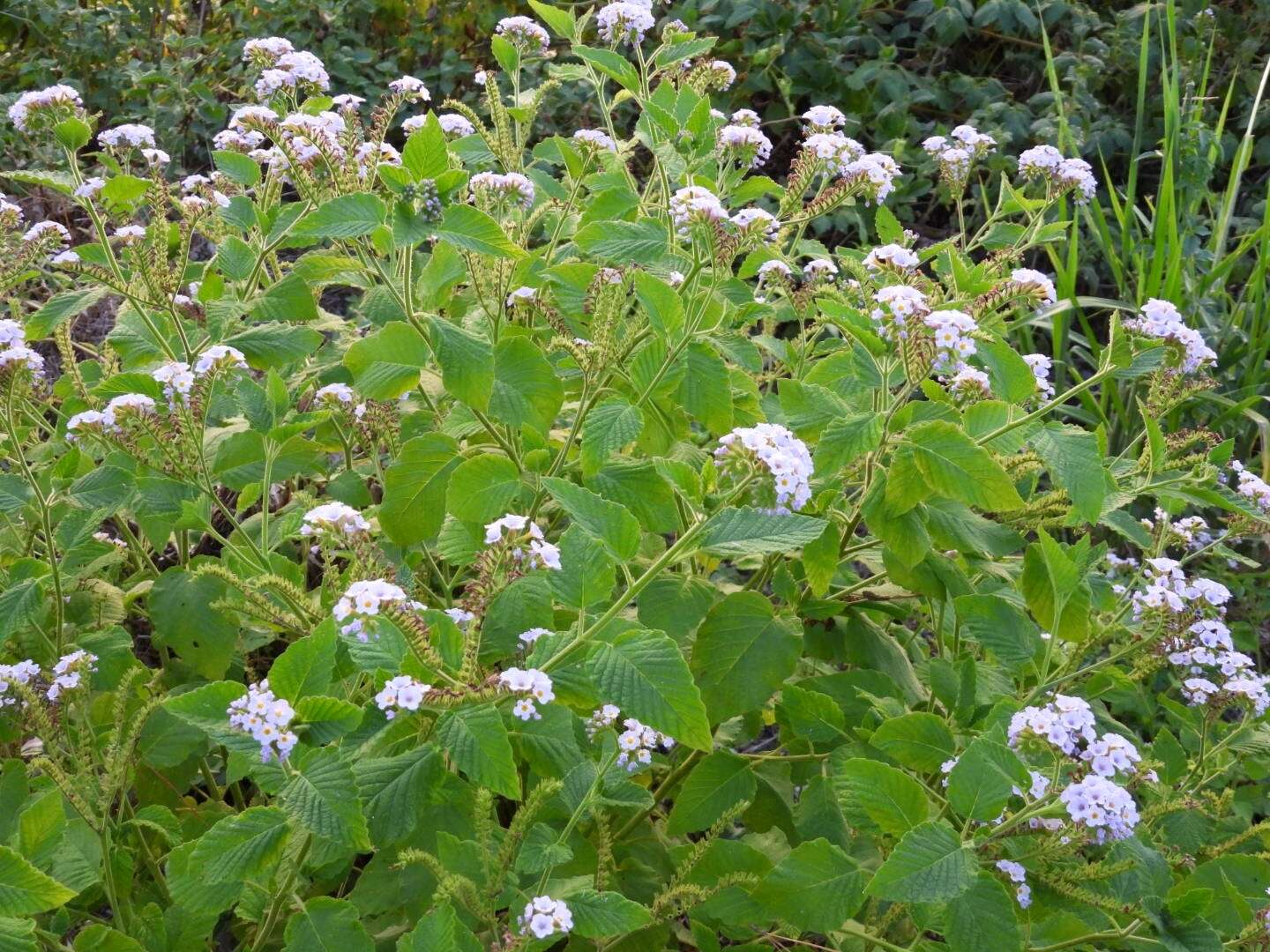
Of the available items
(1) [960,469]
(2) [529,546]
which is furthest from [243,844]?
(1) [960,469]

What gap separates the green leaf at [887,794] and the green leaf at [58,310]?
4.83 feet

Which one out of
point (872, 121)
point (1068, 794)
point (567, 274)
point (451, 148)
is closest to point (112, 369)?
point (451, 148)

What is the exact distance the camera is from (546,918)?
1365mm

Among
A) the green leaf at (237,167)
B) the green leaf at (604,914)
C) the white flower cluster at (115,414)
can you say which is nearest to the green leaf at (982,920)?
the green leaf at (604,914)

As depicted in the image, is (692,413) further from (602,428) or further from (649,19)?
(649,19)

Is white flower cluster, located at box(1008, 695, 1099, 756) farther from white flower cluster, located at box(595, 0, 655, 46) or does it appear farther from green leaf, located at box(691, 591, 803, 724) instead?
white flower cluster, located at box(595, 0, 655, 46)

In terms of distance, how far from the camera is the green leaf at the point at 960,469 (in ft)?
5.44

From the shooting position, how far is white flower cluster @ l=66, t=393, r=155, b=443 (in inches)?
65.2

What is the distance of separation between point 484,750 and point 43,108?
1567mm

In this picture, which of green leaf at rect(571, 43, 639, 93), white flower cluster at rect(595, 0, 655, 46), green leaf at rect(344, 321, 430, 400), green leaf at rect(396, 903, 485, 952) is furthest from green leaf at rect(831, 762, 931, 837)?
white flower cluster at rect(595, 0, 655, 46)

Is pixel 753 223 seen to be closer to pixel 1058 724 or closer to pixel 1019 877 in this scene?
pixel 1058 724

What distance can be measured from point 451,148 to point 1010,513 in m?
1.28

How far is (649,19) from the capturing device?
7.77 ft

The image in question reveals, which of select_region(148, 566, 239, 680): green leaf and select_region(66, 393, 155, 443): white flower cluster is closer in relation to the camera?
select_region(66, 393, 155, 443): white flower cluster
